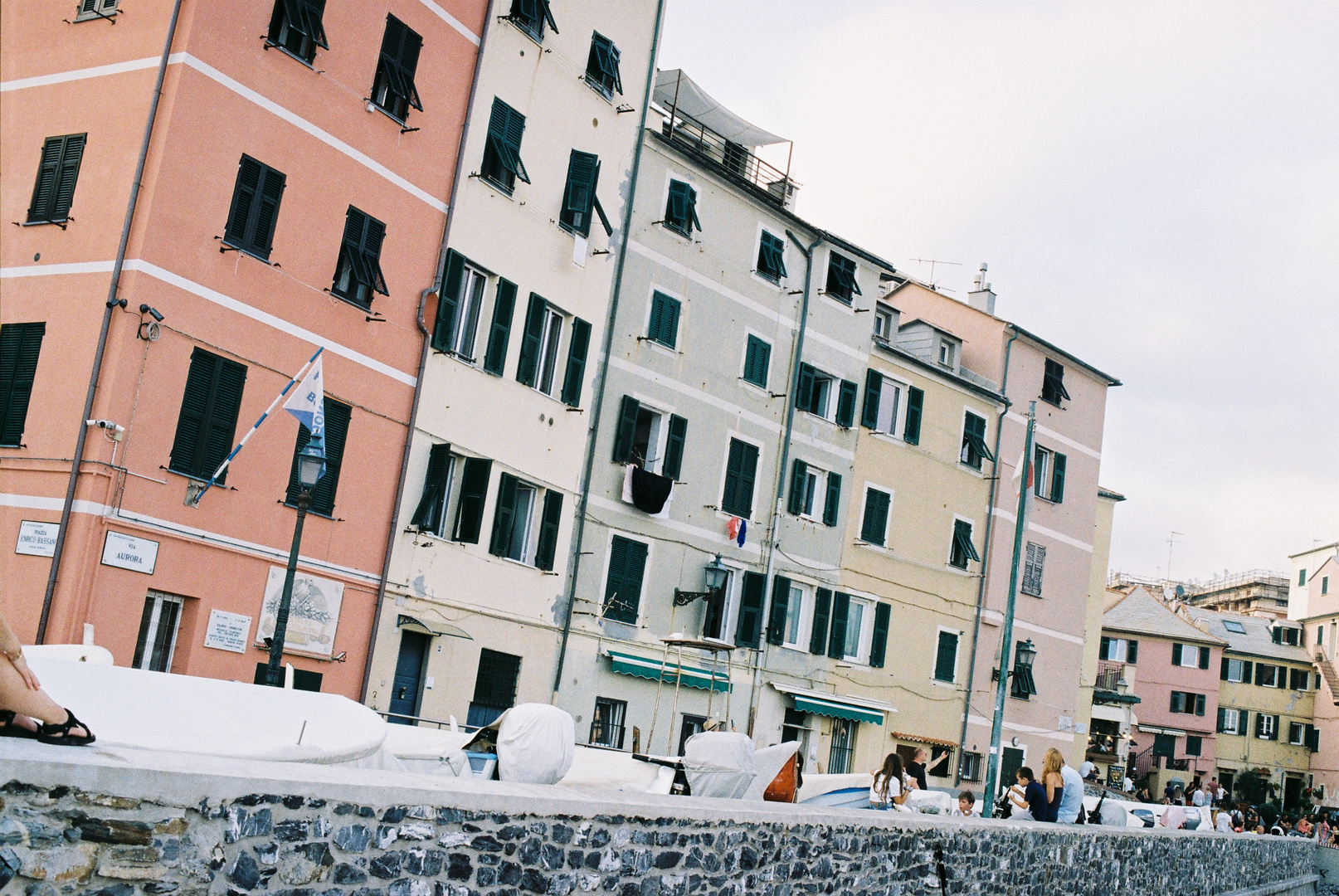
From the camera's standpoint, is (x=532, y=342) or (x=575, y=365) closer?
(x=532, y=342)

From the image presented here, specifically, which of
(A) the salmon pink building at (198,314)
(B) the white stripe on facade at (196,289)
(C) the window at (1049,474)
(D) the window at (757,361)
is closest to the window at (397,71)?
(A) the salmon pink building at (198,314)

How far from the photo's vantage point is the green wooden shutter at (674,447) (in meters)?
29.2

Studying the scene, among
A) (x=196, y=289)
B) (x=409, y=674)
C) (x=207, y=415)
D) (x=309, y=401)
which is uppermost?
(x=196, y=289)

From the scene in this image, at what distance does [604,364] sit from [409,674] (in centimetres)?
796

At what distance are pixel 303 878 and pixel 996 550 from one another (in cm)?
3496

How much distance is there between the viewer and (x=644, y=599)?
28.5 m

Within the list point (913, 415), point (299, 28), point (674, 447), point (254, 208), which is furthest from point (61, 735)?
point (913, 415)

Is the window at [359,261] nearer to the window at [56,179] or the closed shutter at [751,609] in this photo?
the window at [56,179]

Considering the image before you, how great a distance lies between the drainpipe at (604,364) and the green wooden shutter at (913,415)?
37.3ft

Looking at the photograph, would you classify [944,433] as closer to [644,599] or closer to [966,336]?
[966,336]

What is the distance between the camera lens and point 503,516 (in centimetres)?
2477

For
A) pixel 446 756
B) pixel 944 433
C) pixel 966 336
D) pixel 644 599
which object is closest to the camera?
pixel 446 756

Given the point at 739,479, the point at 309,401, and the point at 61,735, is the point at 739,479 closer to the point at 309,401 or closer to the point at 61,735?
the point at 309,401

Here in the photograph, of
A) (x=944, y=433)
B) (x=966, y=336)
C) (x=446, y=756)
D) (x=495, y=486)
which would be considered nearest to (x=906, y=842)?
(x=446, y=756)
